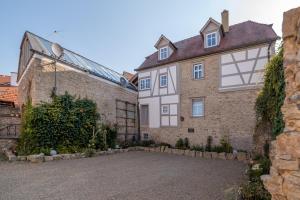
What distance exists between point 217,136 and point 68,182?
899 cm

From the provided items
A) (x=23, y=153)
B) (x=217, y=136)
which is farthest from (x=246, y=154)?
(x=23, y=153)

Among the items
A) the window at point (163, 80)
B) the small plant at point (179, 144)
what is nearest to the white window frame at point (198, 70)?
the window at point (163, 80)

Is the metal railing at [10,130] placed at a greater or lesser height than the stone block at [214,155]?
greater

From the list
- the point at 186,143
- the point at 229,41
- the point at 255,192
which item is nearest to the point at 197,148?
the point at 186,143

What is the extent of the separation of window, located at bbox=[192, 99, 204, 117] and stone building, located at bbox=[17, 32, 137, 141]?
470 centimetres

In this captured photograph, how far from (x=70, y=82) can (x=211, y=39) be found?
28.5 ft

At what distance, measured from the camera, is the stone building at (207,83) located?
1172 cm

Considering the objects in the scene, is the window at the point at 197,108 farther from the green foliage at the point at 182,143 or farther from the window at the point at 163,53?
the window at the point at 163,53

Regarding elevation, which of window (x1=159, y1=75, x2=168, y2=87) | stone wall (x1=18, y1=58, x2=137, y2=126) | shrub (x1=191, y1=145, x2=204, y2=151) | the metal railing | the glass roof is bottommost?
shrub (x1=191, y1=145, x2=204, y2=151)

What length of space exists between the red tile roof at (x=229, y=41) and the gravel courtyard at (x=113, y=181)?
7.05 meters

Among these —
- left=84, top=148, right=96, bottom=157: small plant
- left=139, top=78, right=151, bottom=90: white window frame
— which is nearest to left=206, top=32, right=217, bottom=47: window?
left=139, top=78, right=151, bottom=90: white window frame

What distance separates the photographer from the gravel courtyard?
4.95m

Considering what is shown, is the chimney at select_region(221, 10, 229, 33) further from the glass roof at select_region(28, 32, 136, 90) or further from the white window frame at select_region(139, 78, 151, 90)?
the glass roof at select_region(28, 32, 136, 90)

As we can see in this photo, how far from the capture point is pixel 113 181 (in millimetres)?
6156
